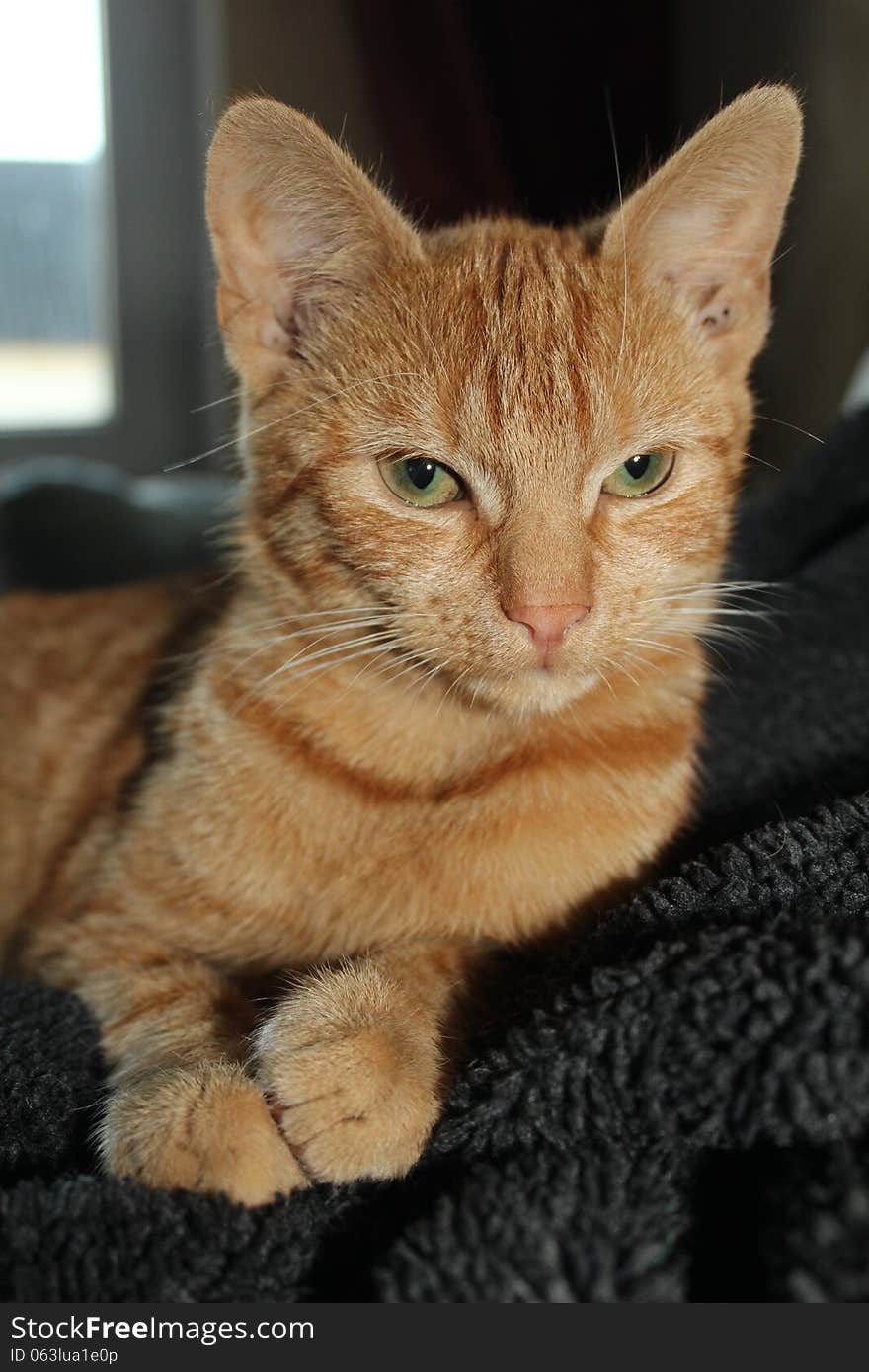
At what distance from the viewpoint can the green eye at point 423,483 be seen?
1012 mm

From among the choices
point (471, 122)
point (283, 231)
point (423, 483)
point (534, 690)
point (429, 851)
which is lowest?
point (429, 851)

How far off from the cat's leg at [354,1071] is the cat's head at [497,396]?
0.95 feet

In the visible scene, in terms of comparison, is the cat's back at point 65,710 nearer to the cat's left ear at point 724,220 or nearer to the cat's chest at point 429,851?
the cat's chest at point 429,851

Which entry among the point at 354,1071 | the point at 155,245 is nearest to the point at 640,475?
the point at 354,1071

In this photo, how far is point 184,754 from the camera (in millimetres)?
1219

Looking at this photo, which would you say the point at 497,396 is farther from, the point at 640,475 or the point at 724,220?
the point at 724,220

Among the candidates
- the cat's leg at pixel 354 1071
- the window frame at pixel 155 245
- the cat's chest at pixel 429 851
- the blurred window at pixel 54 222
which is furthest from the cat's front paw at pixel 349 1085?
the blurred window at pixel 54 222

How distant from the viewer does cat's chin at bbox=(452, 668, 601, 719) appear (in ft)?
3.22

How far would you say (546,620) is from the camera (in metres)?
0.93

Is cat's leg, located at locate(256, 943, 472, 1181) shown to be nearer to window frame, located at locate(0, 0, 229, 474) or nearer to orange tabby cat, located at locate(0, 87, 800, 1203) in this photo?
orange tabby cat, located at locate(0, 87, 800, 1203)

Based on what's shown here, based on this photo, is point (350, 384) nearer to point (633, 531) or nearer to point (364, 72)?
point (633, 531)

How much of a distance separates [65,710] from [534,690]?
87cm

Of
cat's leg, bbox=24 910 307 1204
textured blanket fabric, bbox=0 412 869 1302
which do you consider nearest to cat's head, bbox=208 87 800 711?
textured blanket fabric, bbox=0 412 869 1302

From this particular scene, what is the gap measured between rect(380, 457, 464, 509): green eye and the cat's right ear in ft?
0.70
